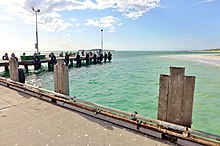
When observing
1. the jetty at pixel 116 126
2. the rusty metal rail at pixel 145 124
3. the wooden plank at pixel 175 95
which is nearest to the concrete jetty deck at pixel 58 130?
the jetty at pixel 116 126

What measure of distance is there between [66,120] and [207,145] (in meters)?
2.85

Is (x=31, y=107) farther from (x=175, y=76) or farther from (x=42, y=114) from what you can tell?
(x=175, y=76)

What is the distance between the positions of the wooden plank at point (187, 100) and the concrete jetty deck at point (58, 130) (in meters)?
0.62

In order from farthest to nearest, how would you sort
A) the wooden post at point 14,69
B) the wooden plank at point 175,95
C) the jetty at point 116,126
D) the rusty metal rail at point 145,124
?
the wooden post at point 14,69
the wooden plank at point 175,95
the jetty at point 116,126
the rusty metal rail at point 145,124

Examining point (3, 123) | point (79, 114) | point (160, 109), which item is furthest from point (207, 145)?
point (3, 123)

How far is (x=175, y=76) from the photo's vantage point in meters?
3.37

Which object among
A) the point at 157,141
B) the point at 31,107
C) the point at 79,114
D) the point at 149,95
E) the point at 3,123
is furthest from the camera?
the point at 149,95

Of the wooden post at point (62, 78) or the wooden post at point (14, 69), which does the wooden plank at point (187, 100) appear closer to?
the wooden post at point (62, 78)

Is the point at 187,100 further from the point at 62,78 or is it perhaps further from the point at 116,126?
the point at 62,78

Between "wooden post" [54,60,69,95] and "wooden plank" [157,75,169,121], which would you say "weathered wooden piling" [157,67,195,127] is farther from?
"wooden post" [54,60,69,95]

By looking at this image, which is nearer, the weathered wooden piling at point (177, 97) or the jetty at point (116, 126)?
the jetty at point (116, 126)

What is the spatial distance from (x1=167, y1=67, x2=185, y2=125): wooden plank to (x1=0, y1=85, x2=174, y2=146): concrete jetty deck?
1.92 feet

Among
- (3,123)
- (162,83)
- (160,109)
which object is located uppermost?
(162,83)

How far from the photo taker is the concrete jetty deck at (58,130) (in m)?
3.09
